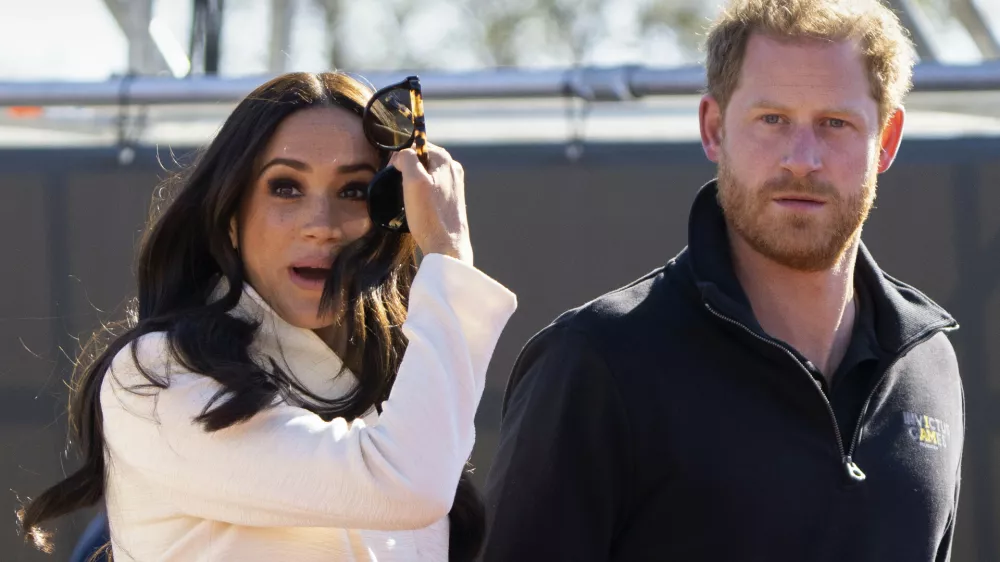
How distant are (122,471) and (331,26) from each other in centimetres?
1677

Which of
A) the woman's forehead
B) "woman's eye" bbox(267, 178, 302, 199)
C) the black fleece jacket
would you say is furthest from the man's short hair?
"woman's eye" bbox(267, 178, 302, 199)

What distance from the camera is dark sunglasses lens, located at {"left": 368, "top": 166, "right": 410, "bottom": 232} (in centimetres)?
224

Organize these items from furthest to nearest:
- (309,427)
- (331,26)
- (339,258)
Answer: (331,26)
(339,258)
(309,427)

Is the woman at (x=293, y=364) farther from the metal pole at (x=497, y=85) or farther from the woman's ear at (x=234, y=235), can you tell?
the metal pole at (x=497, y=85)

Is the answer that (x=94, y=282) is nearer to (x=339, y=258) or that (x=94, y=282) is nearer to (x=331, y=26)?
(x=339, y=258)

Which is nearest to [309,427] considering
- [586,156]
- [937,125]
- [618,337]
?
[618,337]

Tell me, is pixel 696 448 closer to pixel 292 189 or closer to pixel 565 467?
pixel 565 467

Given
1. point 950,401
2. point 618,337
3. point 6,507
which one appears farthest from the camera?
point 6,507

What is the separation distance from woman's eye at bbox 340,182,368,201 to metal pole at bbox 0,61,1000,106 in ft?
4.94

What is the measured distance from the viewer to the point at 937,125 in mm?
3752

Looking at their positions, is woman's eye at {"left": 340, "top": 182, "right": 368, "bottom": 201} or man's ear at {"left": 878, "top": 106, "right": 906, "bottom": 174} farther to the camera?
A: man's ear at {"left": 878, "top": 106, "right": 906, "bottom": 174}

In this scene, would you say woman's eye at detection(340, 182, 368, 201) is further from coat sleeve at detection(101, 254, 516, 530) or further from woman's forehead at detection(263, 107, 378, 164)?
coat sleeve at detection(101, 254, 516, 530)

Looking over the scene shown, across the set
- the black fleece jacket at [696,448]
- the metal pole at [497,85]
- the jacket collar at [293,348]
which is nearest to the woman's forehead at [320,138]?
the jacket collar at [293,348]

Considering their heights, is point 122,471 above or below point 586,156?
below
